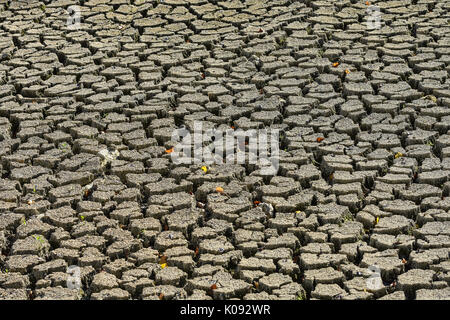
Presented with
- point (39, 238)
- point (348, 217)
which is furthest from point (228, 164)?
point (39, 238)

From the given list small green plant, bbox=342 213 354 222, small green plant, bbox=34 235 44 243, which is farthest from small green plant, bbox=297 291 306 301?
small green plant, bbox=34 235 44 243

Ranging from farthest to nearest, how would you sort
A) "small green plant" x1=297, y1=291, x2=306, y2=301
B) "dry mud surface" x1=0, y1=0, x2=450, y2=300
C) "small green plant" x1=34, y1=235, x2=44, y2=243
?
"small green plant" x1=34, y1=235, x2=44, y2=243, "dry mud surface" x1=0, y1=0, x2=450, y2=300, "small green plant" x1=297, y1=291, x2=306, y2=301

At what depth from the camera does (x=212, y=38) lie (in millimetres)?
9031

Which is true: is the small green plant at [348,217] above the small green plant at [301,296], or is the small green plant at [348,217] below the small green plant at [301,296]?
above

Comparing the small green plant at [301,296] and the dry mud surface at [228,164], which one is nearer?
the small green plant at [301,296]

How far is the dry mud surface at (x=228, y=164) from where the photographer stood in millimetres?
5793

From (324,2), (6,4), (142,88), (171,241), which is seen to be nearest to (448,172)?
(171,241)

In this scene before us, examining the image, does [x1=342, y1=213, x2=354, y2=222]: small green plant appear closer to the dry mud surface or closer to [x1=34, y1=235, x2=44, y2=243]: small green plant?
the dry mud surface

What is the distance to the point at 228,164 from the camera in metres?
6.99

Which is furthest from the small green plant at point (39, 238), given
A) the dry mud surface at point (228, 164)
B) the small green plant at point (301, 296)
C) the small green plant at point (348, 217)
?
the small green plant at point (348, 217)

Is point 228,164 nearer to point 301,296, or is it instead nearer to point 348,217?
point 348,217

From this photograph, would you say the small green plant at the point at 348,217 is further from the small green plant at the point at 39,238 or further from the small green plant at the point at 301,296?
the small green plant at the point at 39,238

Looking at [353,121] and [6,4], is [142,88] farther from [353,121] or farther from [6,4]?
[6,4]

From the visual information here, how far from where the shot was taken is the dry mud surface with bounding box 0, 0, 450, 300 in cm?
579
